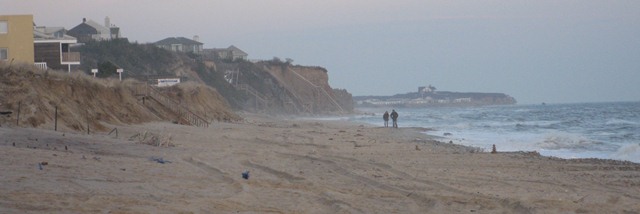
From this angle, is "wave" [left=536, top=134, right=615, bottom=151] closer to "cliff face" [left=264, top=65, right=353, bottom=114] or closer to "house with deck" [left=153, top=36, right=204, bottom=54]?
"cliff face" [left=264, top=65, right=353, bottom=114]

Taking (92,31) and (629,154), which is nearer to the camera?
(629,154)

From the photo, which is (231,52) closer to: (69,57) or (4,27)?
(69,57)

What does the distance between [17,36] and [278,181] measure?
28463mm

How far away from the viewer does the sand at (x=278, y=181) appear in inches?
376

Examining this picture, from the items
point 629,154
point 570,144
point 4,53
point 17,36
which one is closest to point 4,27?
point 17,36

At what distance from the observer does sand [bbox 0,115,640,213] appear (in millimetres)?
9555

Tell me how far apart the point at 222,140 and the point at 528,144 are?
38.2ft

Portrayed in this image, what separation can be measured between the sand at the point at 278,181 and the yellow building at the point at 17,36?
20.1m

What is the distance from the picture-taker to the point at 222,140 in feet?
75.4

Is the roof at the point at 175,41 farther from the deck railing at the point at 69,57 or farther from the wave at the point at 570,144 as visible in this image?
the wave at the point at 570,144

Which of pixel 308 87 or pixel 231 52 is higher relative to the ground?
pixel 231 52

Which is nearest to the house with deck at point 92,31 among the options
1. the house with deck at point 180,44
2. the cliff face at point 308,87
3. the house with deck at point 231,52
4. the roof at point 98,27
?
the roof at point 98,27

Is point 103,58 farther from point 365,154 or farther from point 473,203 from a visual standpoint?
point 473,203

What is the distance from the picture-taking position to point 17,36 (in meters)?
37.8
